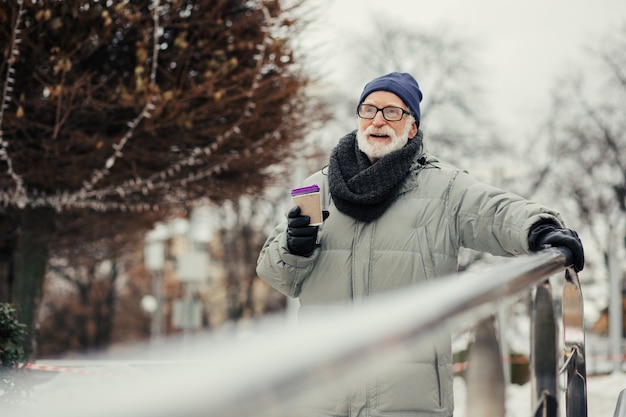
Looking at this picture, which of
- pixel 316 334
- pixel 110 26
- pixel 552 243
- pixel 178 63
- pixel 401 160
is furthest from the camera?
pixel 178 63

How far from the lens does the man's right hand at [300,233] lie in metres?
2.56

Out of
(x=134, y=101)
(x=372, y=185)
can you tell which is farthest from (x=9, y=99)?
(x=372, y=185)

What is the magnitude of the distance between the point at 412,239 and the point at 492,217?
10.0 inches

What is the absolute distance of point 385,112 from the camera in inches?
115

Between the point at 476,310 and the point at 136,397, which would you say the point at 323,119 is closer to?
the point at 476,310

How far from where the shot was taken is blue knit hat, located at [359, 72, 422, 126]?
114 inches

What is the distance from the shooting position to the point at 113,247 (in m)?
10.8

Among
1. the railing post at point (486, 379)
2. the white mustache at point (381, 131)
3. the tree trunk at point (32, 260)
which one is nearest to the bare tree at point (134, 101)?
the tree trunk at point (32, 260)

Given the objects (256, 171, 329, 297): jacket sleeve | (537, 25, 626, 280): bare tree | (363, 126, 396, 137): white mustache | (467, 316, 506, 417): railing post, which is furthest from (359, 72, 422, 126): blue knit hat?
(537, 25, 626, 280): bare tree

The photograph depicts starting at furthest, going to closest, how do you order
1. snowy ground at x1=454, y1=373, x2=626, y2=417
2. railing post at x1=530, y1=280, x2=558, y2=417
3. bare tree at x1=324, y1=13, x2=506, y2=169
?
bare tree at x1=324, y1=13, x2=506, y2=169, railing post at x1=530, y1=280, x2=558, y2=417, snowy ground at x1=454, y1=373, x2=626, y2=417

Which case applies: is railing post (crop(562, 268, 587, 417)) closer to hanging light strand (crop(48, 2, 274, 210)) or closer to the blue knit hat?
the blue knit hat

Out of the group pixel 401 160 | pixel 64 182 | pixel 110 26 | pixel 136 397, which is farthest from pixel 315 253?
pixel 64 182

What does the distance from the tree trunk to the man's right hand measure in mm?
4880

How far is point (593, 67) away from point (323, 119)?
16007 mm
